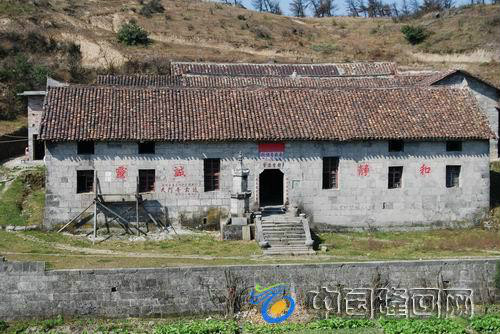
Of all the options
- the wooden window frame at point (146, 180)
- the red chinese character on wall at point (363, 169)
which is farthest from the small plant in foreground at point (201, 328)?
the red chinese character on wall at point (363, 169)

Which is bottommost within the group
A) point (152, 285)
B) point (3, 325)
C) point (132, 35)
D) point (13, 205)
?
point (3, 325)

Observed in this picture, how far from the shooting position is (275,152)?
3300cm

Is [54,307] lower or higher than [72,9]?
lower

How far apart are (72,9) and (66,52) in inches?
635

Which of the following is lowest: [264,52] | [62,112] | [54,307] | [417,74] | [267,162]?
[54,307]

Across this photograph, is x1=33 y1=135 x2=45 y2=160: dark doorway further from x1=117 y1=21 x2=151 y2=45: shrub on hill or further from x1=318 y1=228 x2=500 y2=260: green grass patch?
x1=117 y1=21 x2=151 y2=45: shrub on hill

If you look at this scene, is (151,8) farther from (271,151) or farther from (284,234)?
(284,234)

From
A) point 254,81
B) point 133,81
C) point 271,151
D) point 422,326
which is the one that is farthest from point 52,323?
point 254,81

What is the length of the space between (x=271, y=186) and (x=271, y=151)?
341 cm

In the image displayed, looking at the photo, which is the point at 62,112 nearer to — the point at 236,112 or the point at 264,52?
the point at 236,112

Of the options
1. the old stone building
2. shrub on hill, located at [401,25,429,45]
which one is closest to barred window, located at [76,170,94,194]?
the old stone building

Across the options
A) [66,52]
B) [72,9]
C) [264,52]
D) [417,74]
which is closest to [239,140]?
[417,74]

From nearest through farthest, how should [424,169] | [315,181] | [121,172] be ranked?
[121,172] → [315,181] → [424,169]

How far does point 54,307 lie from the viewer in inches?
908
